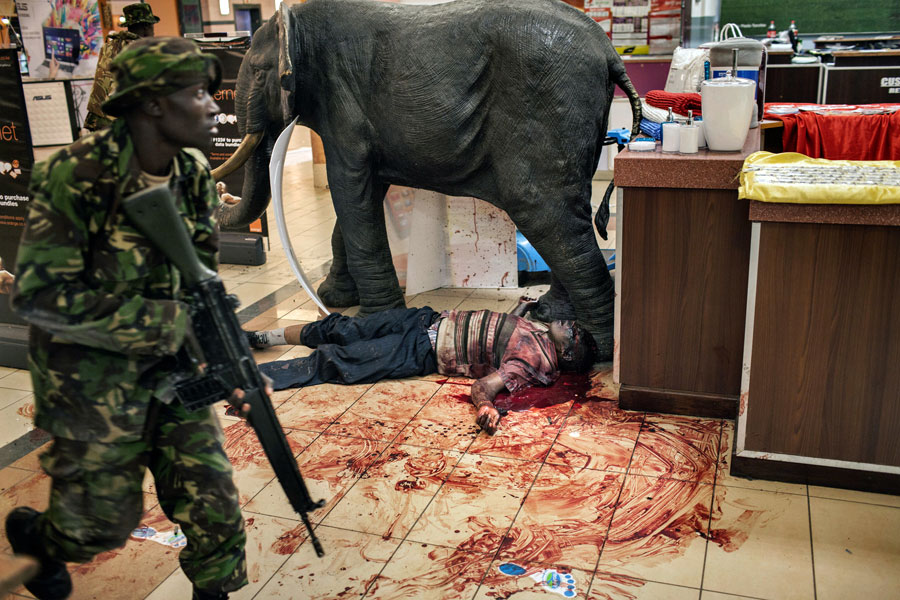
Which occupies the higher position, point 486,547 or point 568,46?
point 568,46

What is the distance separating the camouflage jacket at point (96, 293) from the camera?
6.57 feet

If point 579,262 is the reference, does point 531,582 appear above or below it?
below

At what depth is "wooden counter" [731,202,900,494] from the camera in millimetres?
2938

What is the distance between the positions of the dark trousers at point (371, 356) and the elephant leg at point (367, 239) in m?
0.47

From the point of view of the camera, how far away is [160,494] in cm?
234

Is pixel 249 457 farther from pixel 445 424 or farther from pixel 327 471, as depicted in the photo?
pixel 445 424

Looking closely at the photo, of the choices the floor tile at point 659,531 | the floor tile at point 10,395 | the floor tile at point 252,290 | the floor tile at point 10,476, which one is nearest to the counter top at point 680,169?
the floor tile at point 659,531

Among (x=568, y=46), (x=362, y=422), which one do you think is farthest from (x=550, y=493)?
(x=568, y=46)

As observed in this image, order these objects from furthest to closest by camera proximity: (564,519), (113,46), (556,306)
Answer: (113,46) < (556,306) < (564,519)

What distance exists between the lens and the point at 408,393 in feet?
13.5

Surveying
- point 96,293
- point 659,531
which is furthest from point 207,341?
point 659,531

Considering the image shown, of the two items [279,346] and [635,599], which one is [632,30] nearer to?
[279,346]

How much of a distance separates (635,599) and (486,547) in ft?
1.78

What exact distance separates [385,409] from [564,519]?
3.94 ft
